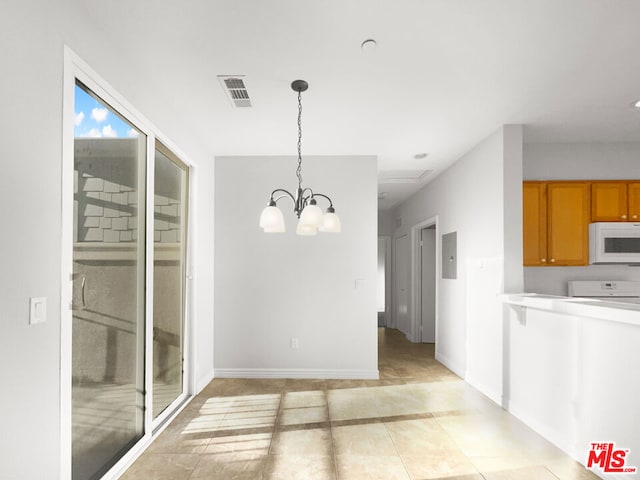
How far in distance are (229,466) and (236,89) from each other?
2630 millimetres

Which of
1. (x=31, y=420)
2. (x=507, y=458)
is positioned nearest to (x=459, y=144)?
(x=507, y=458)

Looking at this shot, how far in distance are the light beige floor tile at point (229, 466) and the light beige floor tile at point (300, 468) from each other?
0.07m

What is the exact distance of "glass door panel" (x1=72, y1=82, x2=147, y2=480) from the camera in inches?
77.1

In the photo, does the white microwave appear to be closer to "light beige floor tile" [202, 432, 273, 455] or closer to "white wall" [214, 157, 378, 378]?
"white wall" [214, 157, 378, 378]

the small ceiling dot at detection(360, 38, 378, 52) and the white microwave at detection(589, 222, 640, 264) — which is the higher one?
the small ceiling dot at detection(360, 38, 378, 52)

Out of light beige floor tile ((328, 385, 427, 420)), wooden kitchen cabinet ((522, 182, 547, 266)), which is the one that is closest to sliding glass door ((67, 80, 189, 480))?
light beige floor tile ((328, 385, 427, 420))

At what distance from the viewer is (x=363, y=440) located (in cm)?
274

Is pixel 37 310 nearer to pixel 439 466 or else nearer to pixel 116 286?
pixel 116 286

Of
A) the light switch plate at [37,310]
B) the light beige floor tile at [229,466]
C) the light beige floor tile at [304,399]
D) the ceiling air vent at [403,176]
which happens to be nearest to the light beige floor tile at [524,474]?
the light beige floor tile at [229,466]

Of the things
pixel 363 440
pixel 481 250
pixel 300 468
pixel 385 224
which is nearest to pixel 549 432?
pixel 363 440

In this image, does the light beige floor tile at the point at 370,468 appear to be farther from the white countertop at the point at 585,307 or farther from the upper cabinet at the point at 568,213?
the upper cabinet at the point at 568,213

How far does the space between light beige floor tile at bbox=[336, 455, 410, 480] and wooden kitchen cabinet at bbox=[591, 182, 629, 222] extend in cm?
319

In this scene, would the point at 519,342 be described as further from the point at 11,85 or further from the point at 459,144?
the point at 11,85

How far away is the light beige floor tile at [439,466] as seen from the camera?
2.29m
